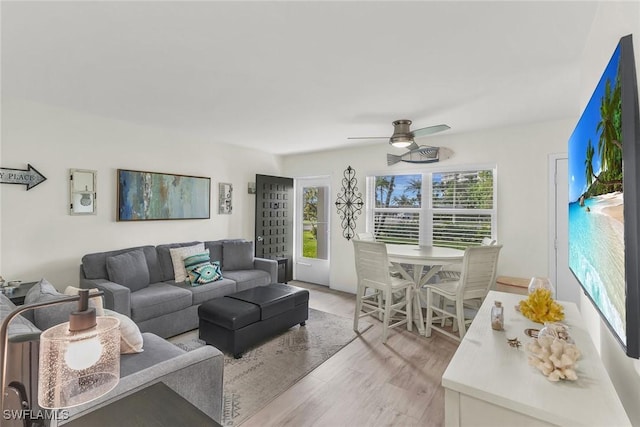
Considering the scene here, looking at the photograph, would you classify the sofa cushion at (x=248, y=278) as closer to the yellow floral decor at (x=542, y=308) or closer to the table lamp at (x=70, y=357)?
the yellow floral decor at (x=542, y=308)

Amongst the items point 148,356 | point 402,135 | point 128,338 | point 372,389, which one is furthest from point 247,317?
point 402,135

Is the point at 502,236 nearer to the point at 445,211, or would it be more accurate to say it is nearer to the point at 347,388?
the point at 445,211

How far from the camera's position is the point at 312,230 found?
223 inches

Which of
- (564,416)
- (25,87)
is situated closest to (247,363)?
(564,416)

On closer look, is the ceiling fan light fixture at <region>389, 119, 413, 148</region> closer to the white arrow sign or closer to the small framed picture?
the small framed picture

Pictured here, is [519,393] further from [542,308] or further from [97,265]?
[97,265]

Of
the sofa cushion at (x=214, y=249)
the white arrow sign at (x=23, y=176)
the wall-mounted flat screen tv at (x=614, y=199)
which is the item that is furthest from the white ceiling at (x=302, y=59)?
the sofa cushion at (x=214, y=249)

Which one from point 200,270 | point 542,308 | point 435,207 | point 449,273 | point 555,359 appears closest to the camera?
point 555,359

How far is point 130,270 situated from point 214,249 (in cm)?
122

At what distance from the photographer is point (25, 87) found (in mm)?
2600

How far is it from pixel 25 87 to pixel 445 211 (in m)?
4.60

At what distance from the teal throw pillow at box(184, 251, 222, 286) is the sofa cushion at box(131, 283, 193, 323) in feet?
0.79

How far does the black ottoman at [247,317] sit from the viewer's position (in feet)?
9.23

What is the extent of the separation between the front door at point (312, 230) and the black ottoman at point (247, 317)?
6.78 feet
